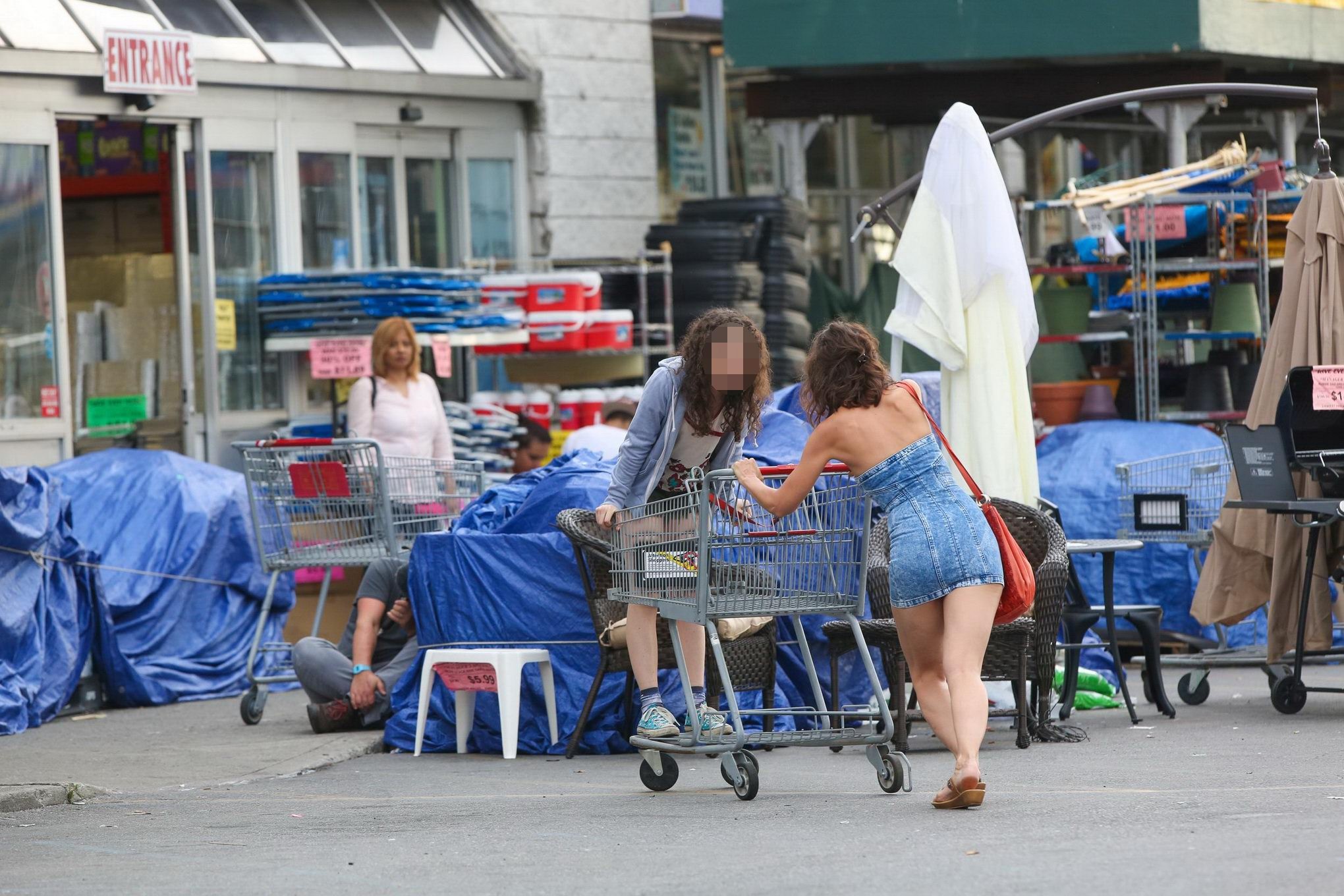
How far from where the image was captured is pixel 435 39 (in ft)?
53.4

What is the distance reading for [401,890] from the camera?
5992mm

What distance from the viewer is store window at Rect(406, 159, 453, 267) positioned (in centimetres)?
1609

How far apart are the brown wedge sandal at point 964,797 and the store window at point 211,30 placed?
8910mm

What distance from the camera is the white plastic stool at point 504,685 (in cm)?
927

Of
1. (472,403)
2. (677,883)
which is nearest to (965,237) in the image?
(677,883)

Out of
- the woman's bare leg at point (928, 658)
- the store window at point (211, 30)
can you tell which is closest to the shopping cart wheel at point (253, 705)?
the woman's bare leg at point (928, 658)

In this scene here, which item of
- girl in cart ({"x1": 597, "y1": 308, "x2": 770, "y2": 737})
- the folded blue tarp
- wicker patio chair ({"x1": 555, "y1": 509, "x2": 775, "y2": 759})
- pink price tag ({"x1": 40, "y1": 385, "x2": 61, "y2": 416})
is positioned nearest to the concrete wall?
pink price tag ({"x1": 40, "y1": 385, "x2": 61, "y2": 416})

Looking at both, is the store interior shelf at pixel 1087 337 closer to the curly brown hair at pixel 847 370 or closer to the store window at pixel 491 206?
the store window at pixel 491 206

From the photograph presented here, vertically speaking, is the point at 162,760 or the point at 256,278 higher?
the point at 256,278

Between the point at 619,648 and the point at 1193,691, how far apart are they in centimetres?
→ 330

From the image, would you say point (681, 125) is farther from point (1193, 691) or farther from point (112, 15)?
point (1193, 691)

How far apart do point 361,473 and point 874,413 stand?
436 centimetres

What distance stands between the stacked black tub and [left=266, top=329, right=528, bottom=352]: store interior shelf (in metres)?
2.20

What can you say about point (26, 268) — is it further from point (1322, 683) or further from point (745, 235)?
point (1322, 683)
